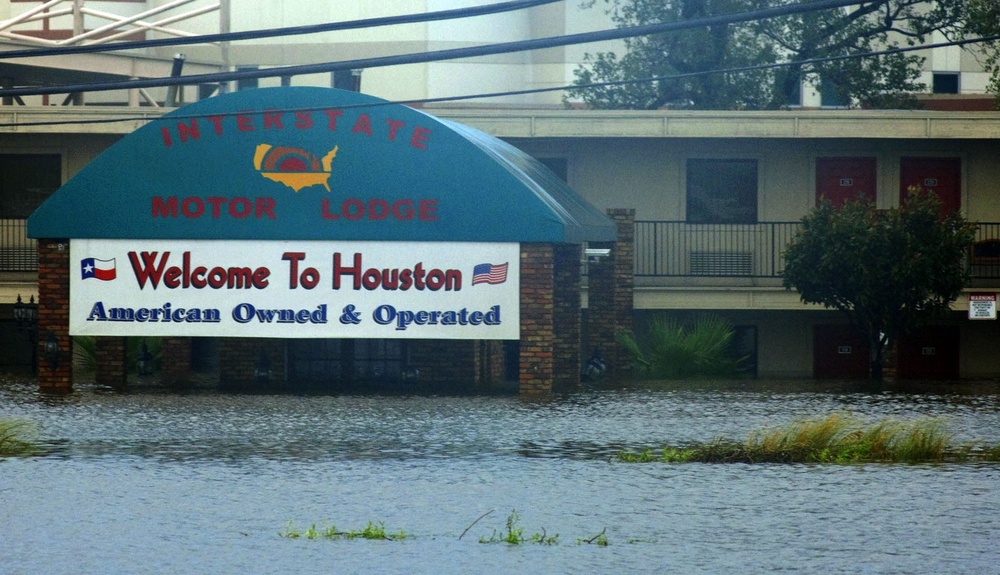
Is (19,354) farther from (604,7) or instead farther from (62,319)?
(604,7)

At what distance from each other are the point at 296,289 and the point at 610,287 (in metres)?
8.03

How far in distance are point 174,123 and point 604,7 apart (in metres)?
31.5

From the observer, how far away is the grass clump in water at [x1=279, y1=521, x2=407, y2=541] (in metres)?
11.1

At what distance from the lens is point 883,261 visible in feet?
87.4

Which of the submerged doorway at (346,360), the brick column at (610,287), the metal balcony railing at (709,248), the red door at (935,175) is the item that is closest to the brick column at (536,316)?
the submerged doorway at (346,360)

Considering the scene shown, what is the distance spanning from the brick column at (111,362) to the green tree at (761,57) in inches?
671

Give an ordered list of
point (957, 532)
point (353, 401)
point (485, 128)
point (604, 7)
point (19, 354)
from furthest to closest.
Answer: point (604, 7)
point (19, 354)
point (485, 128)
point (353, 401)
point (957, 532)

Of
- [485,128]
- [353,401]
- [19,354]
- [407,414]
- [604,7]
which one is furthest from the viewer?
[604,7]

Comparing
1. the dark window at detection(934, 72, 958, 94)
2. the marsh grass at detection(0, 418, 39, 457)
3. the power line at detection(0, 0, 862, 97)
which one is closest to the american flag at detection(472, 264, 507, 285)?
the power line at detection(0, 0, 862, 97)

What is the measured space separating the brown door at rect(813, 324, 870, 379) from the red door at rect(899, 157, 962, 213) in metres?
3.50

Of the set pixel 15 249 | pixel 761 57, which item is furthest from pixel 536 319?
pixel 761 57

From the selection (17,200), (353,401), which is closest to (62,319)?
(353,401)

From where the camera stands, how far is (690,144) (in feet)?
109

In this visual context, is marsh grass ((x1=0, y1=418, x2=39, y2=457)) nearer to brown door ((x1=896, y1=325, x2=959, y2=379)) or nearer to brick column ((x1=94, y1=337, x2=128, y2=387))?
brick column ((x1=94, y1=337, x2=128, y2=387))
